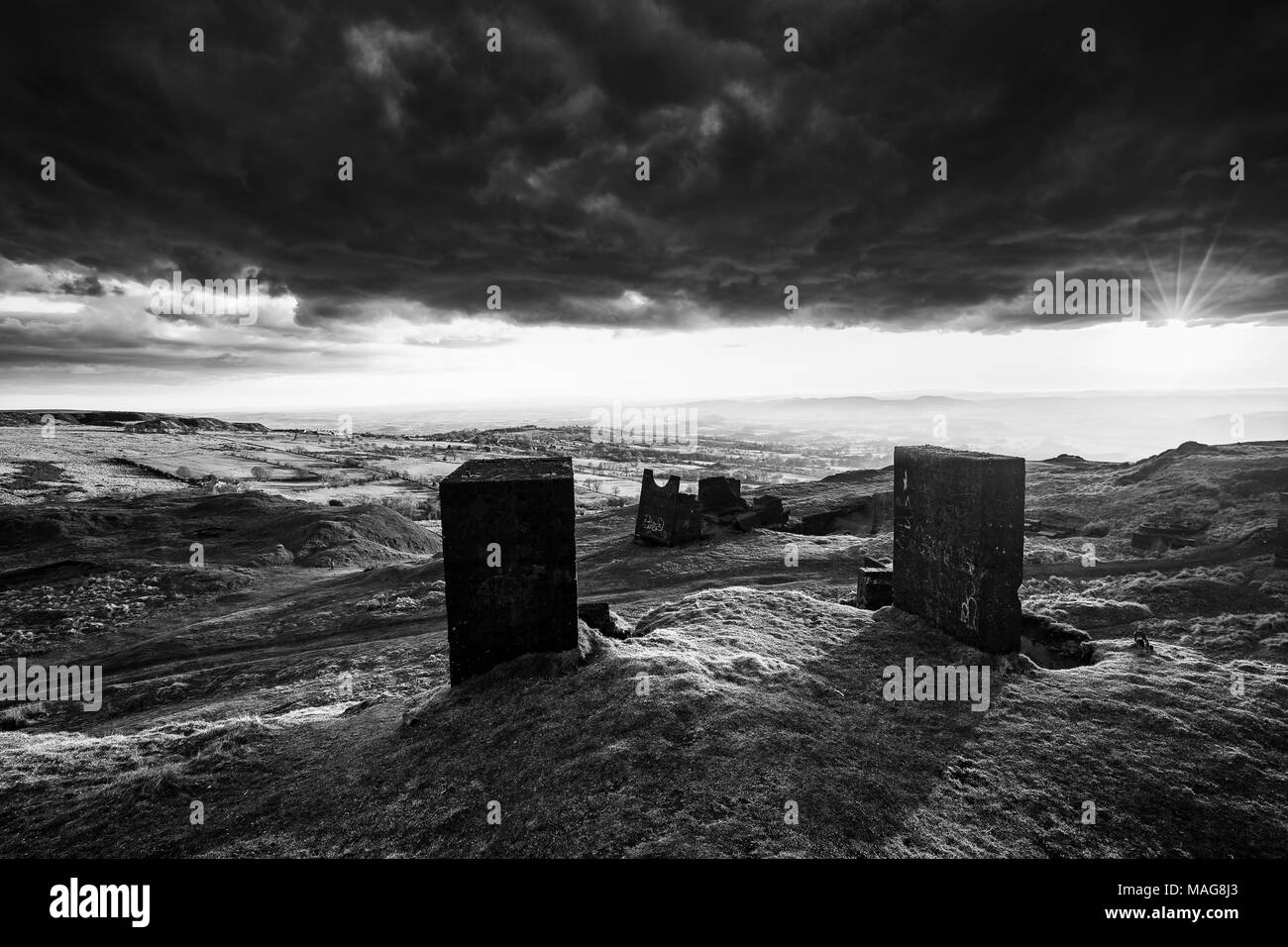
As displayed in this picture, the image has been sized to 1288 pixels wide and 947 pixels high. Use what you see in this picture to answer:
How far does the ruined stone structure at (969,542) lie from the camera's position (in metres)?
8.30

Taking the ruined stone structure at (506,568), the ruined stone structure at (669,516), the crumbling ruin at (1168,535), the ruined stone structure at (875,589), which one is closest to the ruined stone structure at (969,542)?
the ruined stone structure at (875,589)

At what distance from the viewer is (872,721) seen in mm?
6738

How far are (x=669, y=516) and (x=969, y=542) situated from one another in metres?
12.9

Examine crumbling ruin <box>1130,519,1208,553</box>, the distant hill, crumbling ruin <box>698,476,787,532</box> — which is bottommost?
crumbling ruin <box>1130,519,1208,553</box>

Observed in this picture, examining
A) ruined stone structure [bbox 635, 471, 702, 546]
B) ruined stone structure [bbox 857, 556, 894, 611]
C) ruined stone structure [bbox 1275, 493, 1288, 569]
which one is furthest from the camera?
ruined stone structure [bbox 635, 471, 702, 546]

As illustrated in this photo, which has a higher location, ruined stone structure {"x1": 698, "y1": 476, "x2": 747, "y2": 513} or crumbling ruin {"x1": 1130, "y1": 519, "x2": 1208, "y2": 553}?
ruined stone structure {"x1": 698, "y1": 476, "x2": 747, "y2": 513}

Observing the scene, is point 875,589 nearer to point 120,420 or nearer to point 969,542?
point 969,542

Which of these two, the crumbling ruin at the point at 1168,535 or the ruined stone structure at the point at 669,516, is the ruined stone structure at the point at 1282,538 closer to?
the crumbling ruin at the point at 1168,535

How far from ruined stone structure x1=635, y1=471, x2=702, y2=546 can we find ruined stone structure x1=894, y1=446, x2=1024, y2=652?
458 inches

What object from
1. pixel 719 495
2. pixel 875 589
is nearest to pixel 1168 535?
pixel 875 589

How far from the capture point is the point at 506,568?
775 cm

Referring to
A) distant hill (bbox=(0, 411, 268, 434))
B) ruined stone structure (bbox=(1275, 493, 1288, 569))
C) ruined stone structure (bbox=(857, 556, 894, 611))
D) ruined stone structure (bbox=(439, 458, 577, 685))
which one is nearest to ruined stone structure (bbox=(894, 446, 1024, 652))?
ruined stone structure (bbox=(857, 556, 894, 611))

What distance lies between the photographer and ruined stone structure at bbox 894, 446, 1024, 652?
8297 mm

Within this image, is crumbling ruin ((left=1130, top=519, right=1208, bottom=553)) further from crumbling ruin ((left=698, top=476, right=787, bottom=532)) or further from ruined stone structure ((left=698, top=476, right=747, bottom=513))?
ruined stone structure ((left=698, top=476, right=747, bottom=513))
